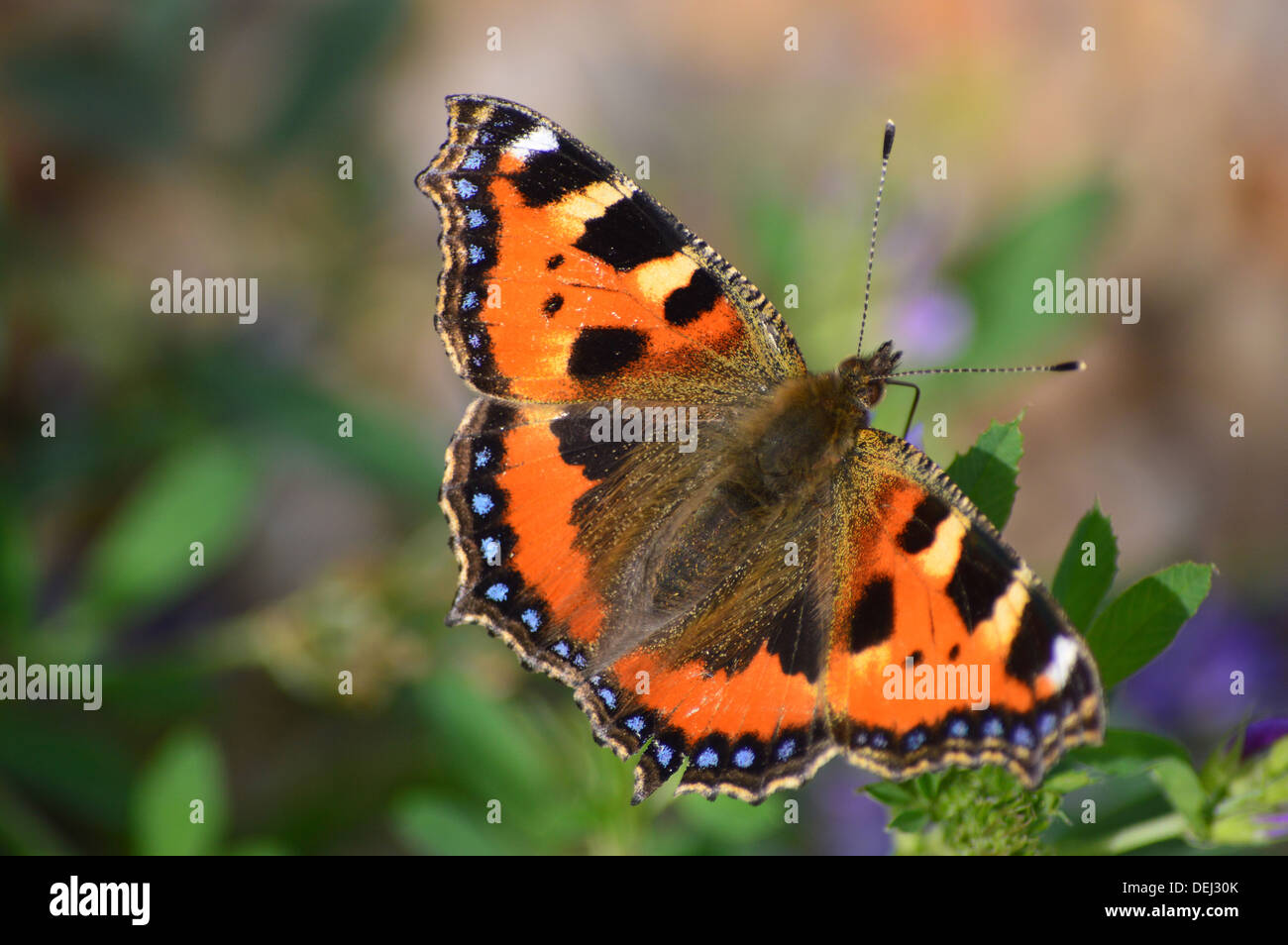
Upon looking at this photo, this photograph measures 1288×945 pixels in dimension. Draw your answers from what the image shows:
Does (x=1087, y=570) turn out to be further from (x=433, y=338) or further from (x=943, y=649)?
(x=433, y=338)

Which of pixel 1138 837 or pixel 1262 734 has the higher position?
pixel 1262 734

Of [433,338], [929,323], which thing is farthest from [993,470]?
[433,338]

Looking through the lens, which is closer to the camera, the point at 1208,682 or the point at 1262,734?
the point at 1262,734

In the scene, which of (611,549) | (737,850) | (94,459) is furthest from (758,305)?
(94,459)

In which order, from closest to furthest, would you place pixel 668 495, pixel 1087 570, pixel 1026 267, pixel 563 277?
pixel 1087 570
pixel 563 277
pixel 668 495
pixel 1026 267

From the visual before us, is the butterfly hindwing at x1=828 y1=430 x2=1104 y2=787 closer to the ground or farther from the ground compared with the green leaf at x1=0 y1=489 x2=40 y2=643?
closer to the ground

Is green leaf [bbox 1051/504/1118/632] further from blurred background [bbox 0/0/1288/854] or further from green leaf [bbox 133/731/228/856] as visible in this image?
green leaf [bbox 133/731/228/856]

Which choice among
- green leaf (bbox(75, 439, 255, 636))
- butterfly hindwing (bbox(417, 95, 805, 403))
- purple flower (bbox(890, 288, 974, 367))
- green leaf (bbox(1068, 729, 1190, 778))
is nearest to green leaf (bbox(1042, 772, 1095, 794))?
green leaf (bbox(1068, 729, 1190, 778))
